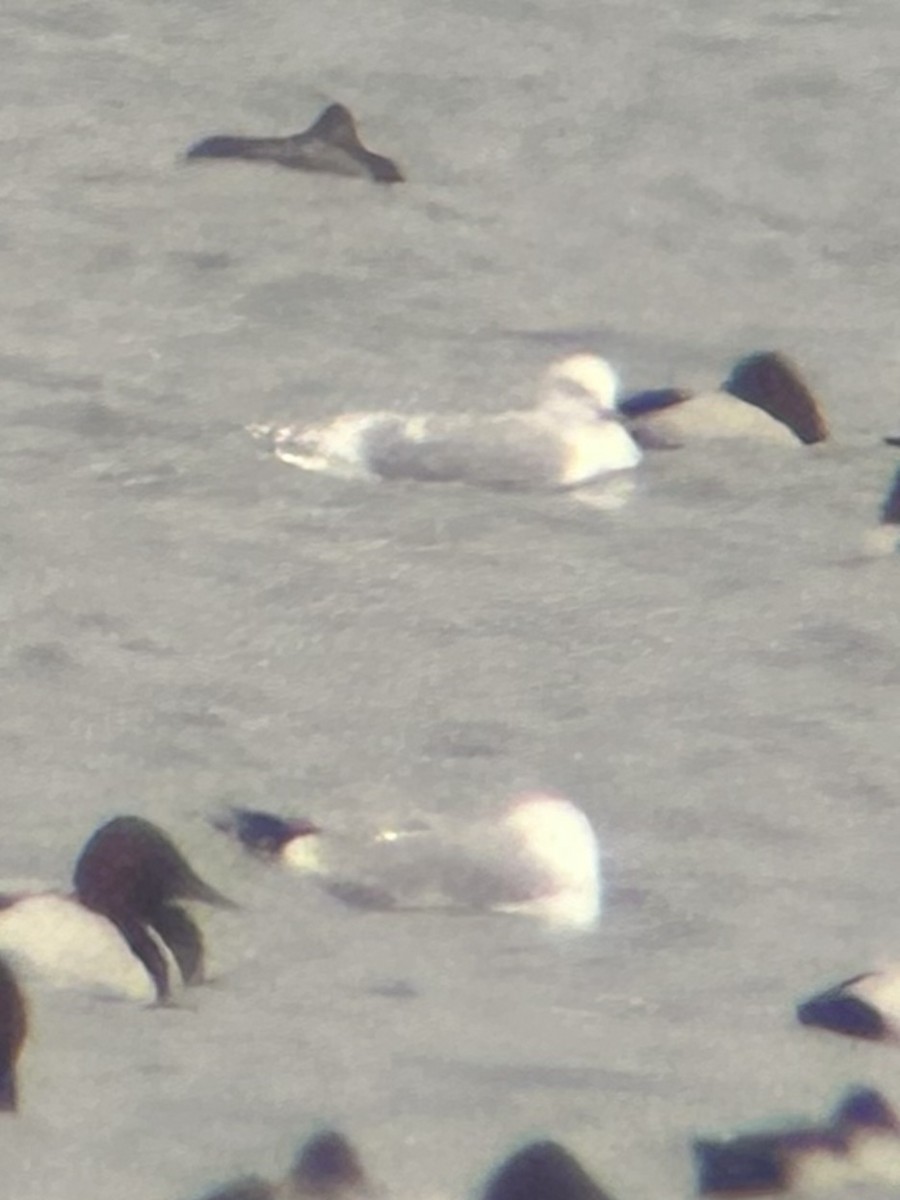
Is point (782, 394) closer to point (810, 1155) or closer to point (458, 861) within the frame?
point (458, 861)

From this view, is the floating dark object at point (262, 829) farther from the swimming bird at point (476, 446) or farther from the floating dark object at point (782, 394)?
the floating dark object at point (782, 394)

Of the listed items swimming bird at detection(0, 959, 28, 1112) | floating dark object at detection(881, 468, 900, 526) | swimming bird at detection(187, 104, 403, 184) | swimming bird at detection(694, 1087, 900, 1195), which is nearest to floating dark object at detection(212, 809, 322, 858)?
swimming bird at detection(0, 959, 28, 1112)

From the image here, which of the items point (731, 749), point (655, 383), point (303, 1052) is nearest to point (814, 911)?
point (731, 749)

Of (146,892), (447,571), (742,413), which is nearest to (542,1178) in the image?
(146,892)

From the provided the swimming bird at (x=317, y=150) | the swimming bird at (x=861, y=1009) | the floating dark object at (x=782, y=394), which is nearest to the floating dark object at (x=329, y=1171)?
the swimming bird at (x=861, y=1009)

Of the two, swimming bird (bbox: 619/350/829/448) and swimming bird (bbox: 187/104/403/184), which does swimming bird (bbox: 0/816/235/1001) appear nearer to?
swimming bird (bbox: 619/350/829/448)

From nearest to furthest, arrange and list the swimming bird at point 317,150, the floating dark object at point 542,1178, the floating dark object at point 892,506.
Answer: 1. the floating dark object at point 542,1178
2. the floating dark object at point 892,506
3. the swimming bird at point 317,150
